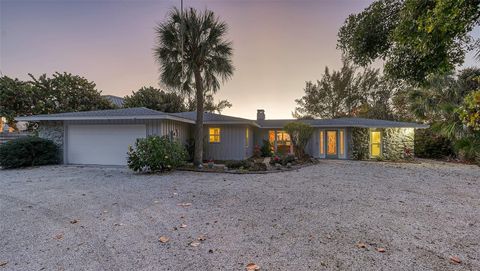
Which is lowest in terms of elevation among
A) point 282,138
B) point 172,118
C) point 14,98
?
point 282,138

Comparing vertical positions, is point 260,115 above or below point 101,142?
above

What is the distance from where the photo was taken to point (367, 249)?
9.44ft

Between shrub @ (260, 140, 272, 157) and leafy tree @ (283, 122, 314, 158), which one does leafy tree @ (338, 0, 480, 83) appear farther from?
shrub @ (260, 140, 272, 157)

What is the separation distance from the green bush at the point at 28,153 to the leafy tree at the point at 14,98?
7.97 metres

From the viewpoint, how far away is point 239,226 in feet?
12.0

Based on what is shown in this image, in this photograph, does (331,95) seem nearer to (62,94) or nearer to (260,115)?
(260,115)

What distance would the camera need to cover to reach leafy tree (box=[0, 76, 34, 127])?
16234mm

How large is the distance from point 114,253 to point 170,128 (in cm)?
880

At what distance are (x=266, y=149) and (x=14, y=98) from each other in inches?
736

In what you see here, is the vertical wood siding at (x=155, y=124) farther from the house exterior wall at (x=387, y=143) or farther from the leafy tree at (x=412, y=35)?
the house exterior wall at (x=387, y=143)

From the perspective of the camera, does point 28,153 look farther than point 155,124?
Yes

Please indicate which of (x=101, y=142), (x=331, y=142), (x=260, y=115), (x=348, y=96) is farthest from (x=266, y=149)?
(x=348, y=96)

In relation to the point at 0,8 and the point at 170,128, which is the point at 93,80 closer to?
the point at 0,8

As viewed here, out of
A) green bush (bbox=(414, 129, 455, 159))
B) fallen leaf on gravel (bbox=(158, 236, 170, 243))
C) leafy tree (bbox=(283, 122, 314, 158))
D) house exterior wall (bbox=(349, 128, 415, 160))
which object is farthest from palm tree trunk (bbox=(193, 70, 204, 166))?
green bush (bbox=(414, 129, 455, 159))
